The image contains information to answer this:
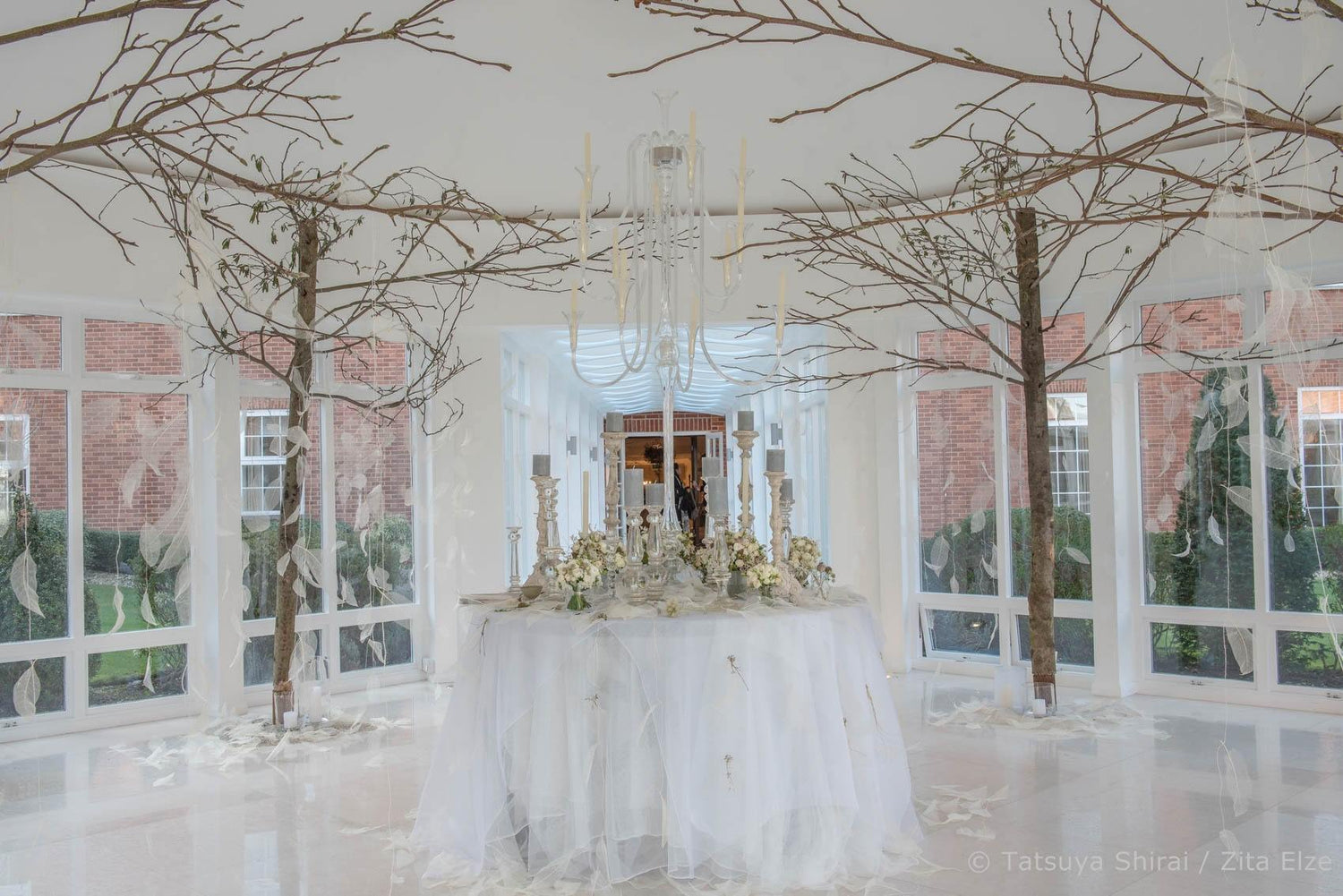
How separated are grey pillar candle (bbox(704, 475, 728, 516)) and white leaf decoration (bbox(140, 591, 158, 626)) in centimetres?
445

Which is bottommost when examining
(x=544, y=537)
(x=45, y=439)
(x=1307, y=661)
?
(x=1307, y=661)

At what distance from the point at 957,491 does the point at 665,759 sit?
4758mm

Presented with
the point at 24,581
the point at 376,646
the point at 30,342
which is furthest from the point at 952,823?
the point at 30,342

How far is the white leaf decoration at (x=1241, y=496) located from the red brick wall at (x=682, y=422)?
483 inches

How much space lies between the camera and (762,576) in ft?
12.9

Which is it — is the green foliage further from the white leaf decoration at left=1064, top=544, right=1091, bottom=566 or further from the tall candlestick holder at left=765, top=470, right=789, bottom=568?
the tall candlestick holder at left=765, top=470, right=789, bottom=568

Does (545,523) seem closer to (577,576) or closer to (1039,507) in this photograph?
(577,576)

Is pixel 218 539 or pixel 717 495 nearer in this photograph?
pixel 717 495

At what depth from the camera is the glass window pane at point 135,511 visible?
6.65 meters

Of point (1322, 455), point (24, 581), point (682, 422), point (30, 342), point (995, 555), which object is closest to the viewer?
point (24, 581)

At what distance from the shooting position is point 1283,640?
6531 millimetres

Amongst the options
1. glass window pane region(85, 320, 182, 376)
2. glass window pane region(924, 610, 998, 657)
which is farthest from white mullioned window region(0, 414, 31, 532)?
glass window pane region(924, 610, 998, 657)

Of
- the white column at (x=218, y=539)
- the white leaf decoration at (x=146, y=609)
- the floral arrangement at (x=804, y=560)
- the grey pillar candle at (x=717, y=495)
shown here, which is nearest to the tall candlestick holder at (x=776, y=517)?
the floral arrangement at (x=804, y=560)

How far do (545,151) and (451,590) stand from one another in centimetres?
330
